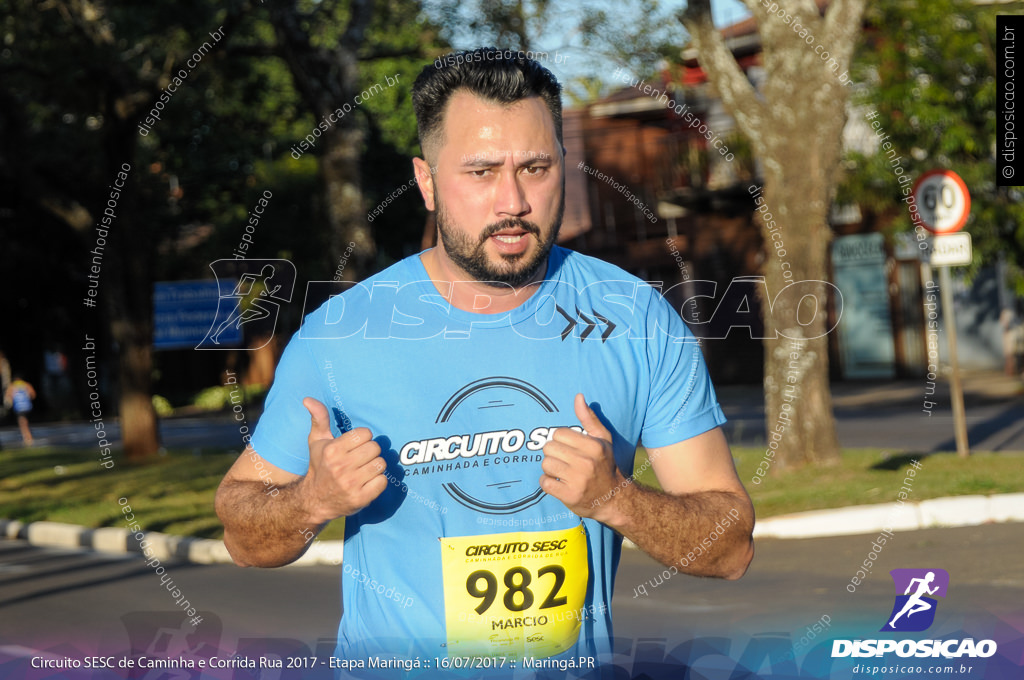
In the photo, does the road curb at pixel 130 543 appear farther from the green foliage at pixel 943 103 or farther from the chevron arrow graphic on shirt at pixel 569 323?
the green foliage at pixel 943 103

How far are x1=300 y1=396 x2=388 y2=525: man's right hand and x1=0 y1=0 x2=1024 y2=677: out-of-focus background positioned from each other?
154 cm

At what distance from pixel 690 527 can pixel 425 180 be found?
37.7 inches

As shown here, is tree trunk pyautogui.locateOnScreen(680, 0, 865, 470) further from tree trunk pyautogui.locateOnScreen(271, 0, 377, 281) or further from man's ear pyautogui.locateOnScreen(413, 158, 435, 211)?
man's ear pyautogui.locateOnScreen(413, 158, 435, 211)

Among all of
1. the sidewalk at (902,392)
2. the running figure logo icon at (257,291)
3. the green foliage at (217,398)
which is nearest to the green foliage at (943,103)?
the sidewalk at (902,392)

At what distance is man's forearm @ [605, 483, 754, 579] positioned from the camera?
233cm

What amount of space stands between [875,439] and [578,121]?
29.9 feet

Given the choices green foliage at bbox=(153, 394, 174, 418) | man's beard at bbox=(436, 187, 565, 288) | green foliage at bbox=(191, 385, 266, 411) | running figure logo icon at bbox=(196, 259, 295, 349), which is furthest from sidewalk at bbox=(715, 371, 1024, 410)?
green foliage at bbox=(153, 394, 174, 418)

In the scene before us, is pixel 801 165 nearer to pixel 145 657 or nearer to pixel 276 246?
pixel 145 657

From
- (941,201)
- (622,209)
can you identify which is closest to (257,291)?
(941,201)

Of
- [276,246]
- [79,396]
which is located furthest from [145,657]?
[79,396]

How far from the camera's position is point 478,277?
2525mm

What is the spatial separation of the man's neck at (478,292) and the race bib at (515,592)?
0.47 m

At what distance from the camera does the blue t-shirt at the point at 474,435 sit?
7.91 feet

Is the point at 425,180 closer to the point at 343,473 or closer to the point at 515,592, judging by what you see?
the point at 343,473
